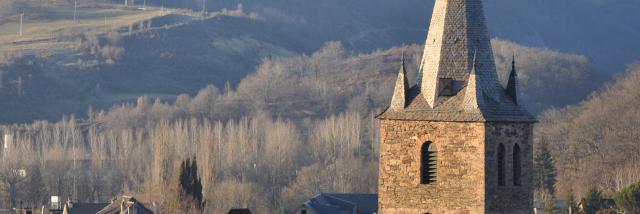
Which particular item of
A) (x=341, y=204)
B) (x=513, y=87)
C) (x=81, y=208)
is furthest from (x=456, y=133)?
(x=341, y=204)

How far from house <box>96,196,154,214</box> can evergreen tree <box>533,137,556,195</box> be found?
3200 cm

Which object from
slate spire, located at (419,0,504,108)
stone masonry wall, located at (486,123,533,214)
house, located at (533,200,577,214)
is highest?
slate spire, located at (419,0,504,108)

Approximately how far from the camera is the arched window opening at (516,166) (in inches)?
2004

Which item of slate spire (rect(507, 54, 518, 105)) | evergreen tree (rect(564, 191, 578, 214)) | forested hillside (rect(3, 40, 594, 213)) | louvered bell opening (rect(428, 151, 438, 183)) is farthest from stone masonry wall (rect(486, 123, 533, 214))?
forested hillside (rect(3, 40, 594, 213))

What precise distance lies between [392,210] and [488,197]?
8.59ft

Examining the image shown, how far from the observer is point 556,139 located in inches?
5817

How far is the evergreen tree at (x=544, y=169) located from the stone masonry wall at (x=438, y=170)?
76091 mm

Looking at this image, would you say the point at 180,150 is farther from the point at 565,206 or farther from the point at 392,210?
the point at 392,210

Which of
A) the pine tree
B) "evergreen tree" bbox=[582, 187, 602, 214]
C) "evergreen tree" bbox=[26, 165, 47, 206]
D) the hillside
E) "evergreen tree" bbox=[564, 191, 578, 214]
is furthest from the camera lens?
the hillside

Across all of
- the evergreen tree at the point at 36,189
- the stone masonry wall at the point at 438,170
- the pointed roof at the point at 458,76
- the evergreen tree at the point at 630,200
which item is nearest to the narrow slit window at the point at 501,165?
the pointed roof at the point at 458,76

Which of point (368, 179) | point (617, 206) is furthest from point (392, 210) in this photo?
point (368, 179)

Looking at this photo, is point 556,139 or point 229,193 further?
point 556,139

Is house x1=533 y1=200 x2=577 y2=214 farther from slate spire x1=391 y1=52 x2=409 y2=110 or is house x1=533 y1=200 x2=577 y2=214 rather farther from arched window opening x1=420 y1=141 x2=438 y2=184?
arched window opening x1=420 y1=141 x2=438 y2=184

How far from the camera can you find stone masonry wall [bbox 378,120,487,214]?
163 feet
